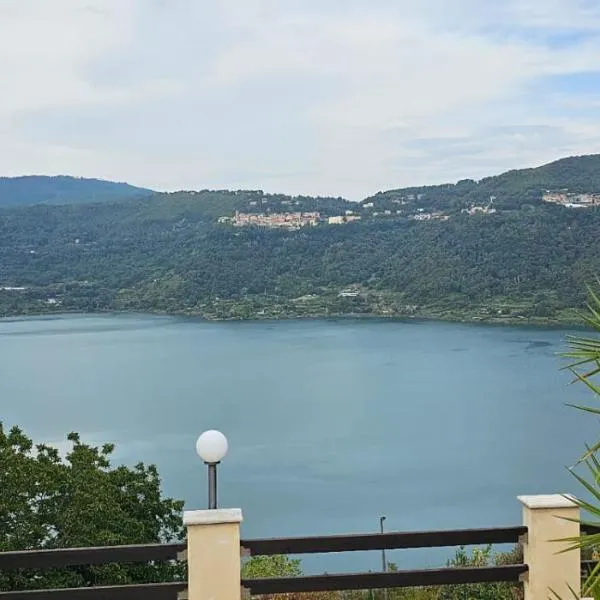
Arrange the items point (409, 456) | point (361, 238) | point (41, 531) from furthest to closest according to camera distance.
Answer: point (361, 238)
point (409, 456)
point (41, 531)

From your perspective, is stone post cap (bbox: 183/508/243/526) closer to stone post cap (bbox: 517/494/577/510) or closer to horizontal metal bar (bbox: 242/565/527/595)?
horizontal metal bar (bbox: 242/565/527/595)

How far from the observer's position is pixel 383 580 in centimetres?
186

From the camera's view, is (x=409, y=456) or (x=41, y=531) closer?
(x=41, y=531)

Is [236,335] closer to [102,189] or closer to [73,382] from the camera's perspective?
[73,382]

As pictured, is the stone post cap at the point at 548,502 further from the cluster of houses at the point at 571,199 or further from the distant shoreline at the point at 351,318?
the cluster of houses at the point at 571,199

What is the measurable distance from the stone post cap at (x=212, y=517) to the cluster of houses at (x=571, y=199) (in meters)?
55.1

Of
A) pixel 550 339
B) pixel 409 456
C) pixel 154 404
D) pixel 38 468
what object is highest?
pixel 550 339

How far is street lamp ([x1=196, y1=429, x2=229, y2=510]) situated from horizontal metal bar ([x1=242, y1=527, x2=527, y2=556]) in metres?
0.26

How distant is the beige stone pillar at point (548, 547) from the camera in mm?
1913

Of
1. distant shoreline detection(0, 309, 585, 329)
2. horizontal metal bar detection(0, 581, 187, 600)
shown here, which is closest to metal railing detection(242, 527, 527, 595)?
horizontal metal bar detection(0, 581, 187, 600)

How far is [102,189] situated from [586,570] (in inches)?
5026

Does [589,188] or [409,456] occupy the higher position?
[589,188]

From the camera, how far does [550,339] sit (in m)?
35.3

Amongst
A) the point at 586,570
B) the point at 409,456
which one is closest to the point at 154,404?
the point at 409,456
